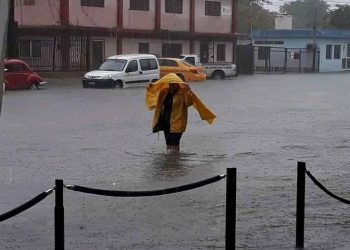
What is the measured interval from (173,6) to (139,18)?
369cm

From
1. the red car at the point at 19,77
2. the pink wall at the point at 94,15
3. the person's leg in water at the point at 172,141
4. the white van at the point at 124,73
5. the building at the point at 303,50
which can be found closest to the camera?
the person's leg in water at the point at 172,141

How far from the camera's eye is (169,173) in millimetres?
11797

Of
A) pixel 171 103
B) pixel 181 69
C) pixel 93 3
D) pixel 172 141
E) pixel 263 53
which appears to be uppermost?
pixel 93 3

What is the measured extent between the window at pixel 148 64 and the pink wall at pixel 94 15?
7.76 metres

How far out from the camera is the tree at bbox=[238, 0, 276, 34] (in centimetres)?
9600

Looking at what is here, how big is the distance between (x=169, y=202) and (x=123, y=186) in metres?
1.44

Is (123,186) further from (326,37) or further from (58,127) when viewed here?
(326,37)

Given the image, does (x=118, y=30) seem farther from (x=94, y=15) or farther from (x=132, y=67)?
(x=132, y=67)

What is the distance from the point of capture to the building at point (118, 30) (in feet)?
145

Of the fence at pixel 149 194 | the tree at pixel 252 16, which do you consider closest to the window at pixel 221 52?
the tree at pixel 252 16

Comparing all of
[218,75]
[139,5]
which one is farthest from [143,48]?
[218,75]

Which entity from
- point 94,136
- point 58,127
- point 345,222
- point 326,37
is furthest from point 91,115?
point 326,37

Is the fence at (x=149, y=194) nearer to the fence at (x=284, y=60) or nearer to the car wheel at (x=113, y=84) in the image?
the car wheel at (x=113, y=84)

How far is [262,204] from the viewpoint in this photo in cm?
948
